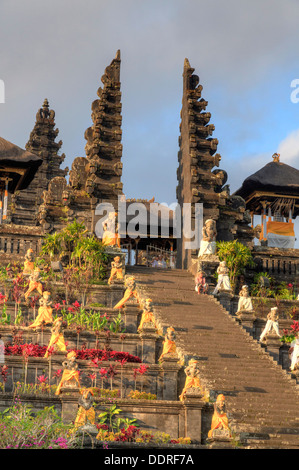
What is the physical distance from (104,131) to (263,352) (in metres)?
14.8

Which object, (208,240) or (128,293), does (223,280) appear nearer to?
(208,240)

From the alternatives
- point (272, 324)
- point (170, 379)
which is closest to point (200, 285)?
point (272, 324)

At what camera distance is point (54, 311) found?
2983cm

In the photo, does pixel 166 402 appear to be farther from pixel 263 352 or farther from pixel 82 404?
pixel 263 352

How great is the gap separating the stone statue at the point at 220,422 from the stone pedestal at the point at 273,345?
6979 mm

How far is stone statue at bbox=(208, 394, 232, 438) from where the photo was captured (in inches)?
922

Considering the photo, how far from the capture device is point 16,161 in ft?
133

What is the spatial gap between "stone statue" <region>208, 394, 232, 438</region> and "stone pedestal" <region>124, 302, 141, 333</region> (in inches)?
262

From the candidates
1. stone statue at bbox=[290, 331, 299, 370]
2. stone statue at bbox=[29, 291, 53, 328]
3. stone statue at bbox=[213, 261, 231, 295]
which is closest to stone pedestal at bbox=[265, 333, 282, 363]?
stone statue at bbox=[290, 331, 299, 370]

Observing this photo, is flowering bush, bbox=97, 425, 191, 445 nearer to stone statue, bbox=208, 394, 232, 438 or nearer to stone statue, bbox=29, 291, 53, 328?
stone statue, bbox=208, 394, 232, 438

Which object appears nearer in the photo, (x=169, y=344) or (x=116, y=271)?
(x=169, y=344)

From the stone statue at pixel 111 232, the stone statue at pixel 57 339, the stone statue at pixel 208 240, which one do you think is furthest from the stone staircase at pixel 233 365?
the stone statue at pixel 57 339

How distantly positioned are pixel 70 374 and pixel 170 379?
11.5 ft

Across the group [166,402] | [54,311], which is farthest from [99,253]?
[166,402]
